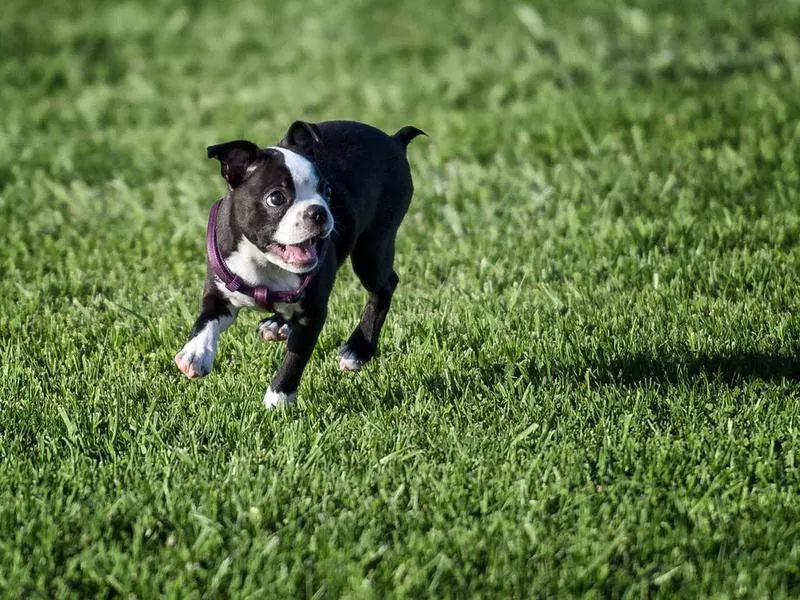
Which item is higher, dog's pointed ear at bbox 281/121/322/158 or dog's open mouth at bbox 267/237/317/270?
dog's pointed ear at bbox 281/121/322/158

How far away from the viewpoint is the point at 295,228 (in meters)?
4.38

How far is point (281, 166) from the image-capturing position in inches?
176

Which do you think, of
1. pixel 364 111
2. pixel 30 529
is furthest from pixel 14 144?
pixel 30 529

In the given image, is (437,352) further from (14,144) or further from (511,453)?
(14,144)

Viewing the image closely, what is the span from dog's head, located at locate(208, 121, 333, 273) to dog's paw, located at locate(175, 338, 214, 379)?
0.45 meters

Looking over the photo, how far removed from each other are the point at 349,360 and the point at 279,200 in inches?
43.7

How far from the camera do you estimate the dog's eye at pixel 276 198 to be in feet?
14.6

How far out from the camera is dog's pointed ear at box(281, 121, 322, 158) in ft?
15.3

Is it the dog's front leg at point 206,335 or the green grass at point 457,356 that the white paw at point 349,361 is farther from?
the dog's front leg at point 206,335

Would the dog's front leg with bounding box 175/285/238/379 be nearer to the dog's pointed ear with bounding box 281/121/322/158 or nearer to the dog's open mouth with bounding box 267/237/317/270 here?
the dog's open mouth with bounding box 267/237/317/270

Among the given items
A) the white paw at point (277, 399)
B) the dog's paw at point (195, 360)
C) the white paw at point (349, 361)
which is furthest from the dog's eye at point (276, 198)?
the white paw at point (349, 361)

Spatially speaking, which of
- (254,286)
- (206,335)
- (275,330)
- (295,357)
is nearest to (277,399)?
(295,357)

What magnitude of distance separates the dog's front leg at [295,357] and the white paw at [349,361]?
0.44 metres

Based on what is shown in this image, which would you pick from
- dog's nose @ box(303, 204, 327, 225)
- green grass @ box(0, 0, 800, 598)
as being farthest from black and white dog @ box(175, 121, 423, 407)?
green grass @ box(0, 0, 800, 598)
